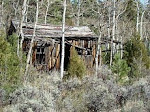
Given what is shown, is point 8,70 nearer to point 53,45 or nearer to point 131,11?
point 53,45

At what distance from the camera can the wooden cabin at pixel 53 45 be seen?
25.5 meters

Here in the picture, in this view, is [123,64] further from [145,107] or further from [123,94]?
[145,107]

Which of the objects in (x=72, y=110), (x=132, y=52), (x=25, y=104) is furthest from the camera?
(x=132, y=52)

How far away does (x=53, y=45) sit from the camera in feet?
84.6

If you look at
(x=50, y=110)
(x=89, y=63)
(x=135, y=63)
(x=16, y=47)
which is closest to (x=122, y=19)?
(x=89, y=63)

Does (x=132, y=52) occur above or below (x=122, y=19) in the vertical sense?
below

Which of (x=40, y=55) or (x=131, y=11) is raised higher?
(x=131, y=11)

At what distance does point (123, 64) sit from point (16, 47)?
21.1 ft

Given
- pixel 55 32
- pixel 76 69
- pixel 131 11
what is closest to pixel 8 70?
pixel 76 69

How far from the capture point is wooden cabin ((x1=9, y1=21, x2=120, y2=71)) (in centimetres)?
2545

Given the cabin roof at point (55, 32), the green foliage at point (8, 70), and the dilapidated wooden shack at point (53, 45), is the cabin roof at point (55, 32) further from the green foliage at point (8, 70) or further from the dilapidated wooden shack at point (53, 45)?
the green foliage at point (8, 70)

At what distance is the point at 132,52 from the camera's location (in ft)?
81.5

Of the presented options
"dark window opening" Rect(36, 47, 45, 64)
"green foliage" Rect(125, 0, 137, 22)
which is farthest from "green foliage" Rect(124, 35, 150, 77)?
"green foliage" Rect(125, 0, 137, 22)

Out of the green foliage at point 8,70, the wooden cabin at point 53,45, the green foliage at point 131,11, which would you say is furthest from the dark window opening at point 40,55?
the green foliage at point 131,11
